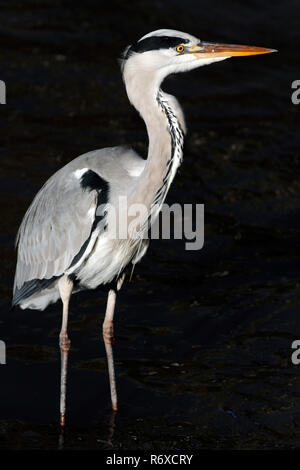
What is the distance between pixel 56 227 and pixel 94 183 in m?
0.40

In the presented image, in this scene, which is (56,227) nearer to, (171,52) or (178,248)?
(171,52)

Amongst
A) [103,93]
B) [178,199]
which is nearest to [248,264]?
[178,199]

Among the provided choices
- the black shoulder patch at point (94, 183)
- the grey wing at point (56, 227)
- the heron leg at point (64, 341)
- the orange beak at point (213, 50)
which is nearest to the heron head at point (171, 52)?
the orange beak at point (213, 50)

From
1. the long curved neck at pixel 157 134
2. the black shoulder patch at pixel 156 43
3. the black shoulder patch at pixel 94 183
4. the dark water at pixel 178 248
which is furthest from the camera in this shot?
the dark water at pixel 178 248

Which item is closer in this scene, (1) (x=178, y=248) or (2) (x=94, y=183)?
(2) (x=94, y=183)

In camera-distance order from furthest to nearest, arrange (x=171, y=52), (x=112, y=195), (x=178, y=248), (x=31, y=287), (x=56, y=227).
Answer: (x=178, y=248), (x=31, y=287), (x=56, y=227), (x=112, y=195), (x=171, y=52)

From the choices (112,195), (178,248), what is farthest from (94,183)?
(178,248)

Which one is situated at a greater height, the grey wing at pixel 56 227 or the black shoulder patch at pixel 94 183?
the black shoulder patch at pixel 94 183

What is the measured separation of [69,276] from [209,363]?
1.12 m

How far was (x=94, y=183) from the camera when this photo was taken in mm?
5125

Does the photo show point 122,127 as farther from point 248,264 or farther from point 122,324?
point 122,324

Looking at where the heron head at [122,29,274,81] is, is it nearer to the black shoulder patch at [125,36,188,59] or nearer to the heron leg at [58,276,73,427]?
the black shoulder patch at [125,36,188,59]

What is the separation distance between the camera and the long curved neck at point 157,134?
4836mm

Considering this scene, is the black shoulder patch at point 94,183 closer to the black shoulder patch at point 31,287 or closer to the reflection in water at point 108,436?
the black shoulder patch at point 31,287
